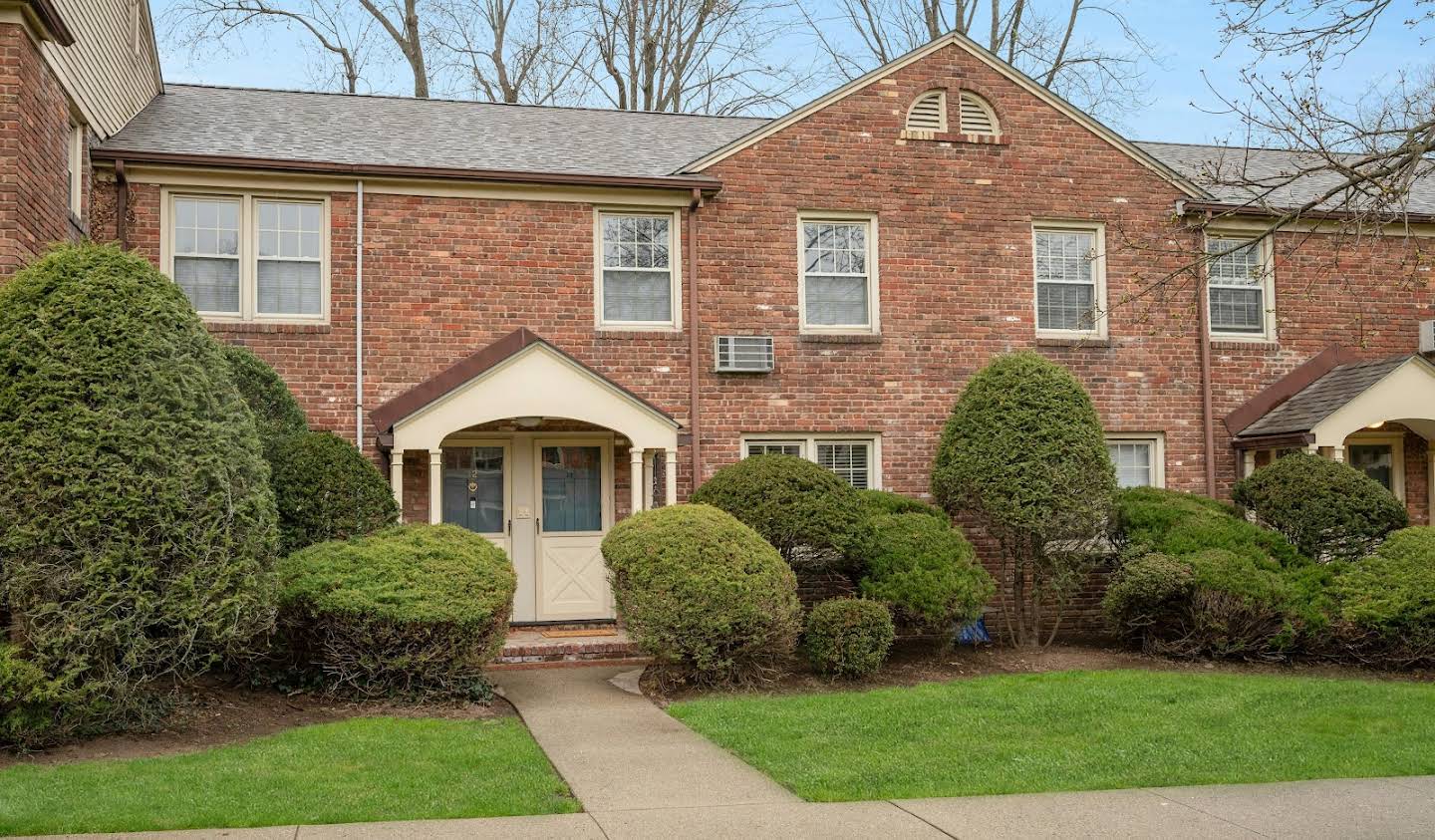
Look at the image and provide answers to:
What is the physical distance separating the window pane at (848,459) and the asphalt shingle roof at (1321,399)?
4513 millimetres

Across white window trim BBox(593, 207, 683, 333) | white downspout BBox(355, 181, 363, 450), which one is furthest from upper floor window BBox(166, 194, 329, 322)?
white window trim BBox(593, 207, 683, 333)

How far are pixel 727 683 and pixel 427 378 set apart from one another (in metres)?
4.82

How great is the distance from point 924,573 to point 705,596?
8.23 feet

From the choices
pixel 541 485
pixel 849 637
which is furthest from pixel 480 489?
pixel 849 637

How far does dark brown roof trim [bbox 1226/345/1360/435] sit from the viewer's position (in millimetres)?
14836

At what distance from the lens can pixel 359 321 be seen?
12.9 meters

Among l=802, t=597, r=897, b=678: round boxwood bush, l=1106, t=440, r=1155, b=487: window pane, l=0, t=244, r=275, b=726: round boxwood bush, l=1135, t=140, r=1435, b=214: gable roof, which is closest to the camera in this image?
l=0, t=244, r=275, b=726: round boxwood bush

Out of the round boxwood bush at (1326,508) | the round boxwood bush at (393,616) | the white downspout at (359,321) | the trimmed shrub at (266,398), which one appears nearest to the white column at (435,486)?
the white downspout at (359,321)

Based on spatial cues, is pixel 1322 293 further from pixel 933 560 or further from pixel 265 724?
pixel 265 724

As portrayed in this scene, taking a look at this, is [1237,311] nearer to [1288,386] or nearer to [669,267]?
[1288,386]

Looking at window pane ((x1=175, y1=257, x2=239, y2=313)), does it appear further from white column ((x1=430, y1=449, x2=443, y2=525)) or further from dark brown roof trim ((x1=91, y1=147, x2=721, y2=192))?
white column ((x1=430, y1=449, x2=443, y2=525))

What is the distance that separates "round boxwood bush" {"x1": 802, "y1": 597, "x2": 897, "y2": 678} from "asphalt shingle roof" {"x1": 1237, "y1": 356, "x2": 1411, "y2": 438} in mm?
6042

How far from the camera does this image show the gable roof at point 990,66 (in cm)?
1398

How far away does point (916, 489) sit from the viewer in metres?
14.1
